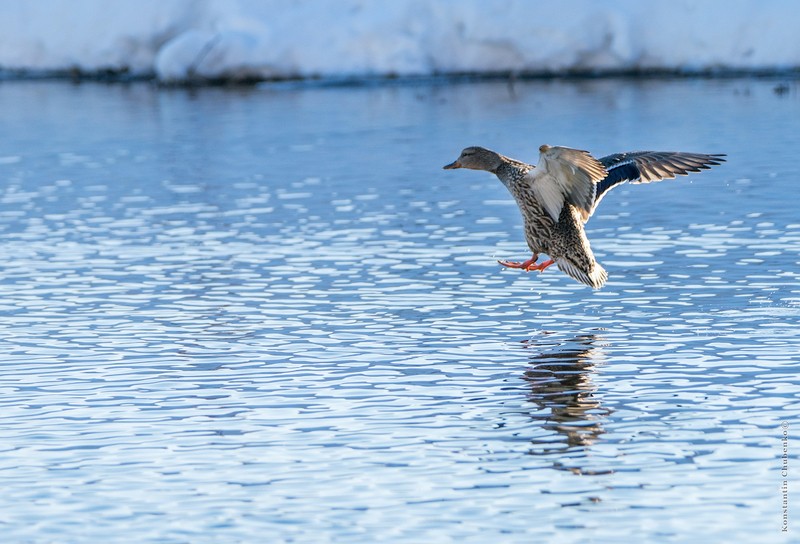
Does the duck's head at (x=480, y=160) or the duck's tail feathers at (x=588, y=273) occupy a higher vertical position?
the duck's head at (x=480, y=160)

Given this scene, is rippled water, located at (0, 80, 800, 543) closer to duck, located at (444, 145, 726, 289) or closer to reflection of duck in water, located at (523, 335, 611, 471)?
reflection of duck in water, located at (523, 335, 611, 471)

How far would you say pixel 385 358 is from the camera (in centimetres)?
1061

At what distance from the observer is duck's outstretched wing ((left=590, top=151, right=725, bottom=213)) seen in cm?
1197

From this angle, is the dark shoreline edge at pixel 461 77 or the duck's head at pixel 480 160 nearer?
the duck's head at pixel 480 160

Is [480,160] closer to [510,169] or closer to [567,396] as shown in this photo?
[510,169]

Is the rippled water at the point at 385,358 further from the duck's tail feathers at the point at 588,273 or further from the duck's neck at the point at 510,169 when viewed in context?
the duck's neck at the point at 510,169

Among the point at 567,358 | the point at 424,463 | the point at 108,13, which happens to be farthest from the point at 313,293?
the point at 108,13

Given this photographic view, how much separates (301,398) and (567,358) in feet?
6.57

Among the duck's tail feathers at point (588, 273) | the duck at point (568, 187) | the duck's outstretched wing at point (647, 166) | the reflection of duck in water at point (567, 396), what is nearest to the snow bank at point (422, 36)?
the duck's outstretched wing at point (647, 166)

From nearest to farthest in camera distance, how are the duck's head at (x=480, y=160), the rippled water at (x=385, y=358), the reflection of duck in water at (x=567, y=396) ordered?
the rippled water at (x=385, y=358), the reflection of duck in water at (x=567, y=396), the duck's head at (x=480, y=160)

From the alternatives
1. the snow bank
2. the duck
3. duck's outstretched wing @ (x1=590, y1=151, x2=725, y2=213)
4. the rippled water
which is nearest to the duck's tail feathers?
the duck

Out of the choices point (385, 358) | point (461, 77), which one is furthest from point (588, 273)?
point (461, 77)

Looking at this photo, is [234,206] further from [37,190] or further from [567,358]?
[567,358]

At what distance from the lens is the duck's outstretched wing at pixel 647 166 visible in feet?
39.3
